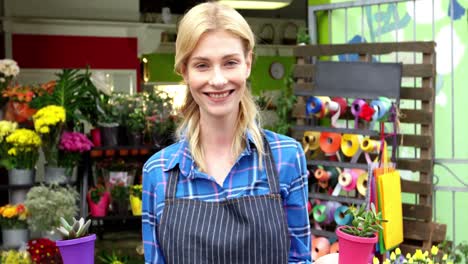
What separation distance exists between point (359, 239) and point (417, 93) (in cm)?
240

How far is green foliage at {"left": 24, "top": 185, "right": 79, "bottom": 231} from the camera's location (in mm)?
4391

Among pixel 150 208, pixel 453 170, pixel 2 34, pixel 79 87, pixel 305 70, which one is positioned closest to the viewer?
pixel 150 208

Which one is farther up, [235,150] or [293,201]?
[235,150]

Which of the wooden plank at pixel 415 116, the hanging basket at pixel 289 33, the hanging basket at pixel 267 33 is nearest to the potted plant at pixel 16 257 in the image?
the wooden plank at pixel 415 116

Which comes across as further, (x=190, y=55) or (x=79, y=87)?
(x=79, y=87)

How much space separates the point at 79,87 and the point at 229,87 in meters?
3.55

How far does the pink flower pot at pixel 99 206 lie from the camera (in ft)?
16.3

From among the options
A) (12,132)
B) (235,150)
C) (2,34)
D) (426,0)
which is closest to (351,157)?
(426,0)

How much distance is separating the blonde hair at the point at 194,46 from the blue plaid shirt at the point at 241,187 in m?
0.02

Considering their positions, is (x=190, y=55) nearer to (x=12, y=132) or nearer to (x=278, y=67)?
(x=12, y=132)

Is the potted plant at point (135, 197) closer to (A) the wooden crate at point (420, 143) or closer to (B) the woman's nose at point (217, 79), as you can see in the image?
(A) the wooden crate at point (420, 143)

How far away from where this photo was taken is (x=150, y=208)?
5.21ft

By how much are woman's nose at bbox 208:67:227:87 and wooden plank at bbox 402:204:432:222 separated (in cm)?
253

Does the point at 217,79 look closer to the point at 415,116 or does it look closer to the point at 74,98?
the point at 415,116
